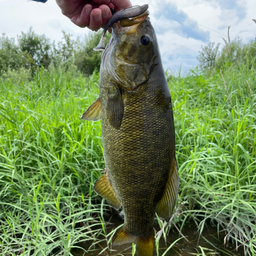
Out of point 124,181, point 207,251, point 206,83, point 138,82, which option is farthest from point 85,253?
point 206,83

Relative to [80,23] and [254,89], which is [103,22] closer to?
[80,23]

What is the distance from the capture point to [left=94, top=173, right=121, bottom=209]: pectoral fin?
52.9 inches

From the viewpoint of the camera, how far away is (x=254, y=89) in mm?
4410

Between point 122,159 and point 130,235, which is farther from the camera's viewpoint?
point 130,235

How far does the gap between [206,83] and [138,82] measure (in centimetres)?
417

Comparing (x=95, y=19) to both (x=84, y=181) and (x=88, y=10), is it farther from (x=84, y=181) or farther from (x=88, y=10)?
(x=84, y=181)

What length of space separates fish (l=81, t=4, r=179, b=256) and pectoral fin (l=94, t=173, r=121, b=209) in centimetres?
15

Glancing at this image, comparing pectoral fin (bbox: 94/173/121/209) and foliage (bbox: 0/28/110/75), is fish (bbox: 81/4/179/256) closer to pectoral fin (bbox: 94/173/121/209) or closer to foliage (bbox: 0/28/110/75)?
pectoral fin (bbox: 94/173/121/209)

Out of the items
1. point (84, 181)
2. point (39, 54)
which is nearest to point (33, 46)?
point (39, 54)

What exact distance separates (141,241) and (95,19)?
128 centimetres

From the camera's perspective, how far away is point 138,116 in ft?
3.59

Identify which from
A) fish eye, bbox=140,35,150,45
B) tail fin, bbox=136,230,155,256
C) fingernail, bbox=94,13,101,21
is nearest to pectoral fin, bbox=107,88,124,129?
fish eye, bbox=140,35,150,45

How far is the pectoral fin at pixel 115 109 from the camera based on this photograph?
3.65 feet

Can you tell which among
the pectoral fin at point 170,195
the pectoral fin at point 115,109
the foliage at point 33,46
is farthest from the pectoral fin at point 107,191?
the foliage at point 33,46
